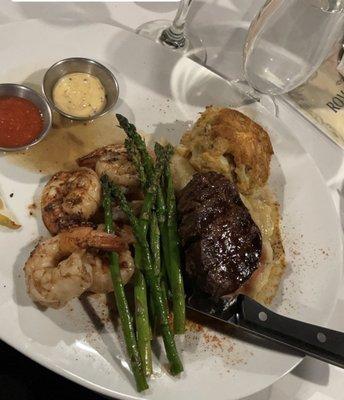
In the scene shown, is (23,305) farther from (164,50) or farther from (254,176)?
(164,50)

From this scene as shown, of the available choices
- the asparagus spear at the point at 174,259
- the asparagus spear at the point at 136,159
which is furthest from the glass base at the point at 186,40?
the asparagus spear at the point at 174,259

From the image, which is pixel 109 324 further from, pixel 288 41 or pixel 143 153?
pixel 288 41

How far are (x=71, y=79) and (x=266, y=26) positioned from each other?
140 cm

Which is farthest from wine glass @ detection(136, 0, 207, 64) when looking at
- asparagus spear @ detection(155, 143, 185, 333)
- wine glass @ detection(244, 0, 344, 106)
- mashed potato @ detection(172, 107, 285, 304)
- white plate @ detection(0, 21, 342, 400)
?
asparagus spear @ detection(155, 143, 185, 333)

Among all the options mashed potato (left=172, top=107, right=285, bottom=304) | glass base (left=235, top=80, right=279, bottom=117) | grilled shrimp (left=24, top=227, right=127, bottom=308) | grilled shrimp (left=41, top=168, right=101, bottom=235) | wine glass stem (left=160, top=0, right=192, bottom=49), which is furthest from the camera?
wine glass stem (left=160, top=0, right=192, bottom=49)

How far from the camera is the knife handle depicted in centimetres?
279

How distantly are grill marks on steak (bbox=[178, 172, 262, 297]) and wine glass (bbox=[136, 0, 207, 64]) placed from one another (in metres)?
1.59

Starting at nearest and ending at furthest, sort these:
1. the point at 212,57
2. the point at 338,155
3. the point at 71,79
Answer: the point at 71,79 → the point at 338,155 → the point at 212,57

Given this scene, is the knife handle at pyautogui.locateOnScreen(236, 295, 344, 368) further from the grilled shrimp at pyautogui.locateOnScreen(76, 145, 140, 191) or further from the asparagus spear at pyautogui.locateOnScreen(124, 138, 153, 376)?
the grilled shrimp at pyautogui.locateOnScreen(76, 145, 140, 191)

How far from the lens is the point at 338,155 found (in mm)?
3979

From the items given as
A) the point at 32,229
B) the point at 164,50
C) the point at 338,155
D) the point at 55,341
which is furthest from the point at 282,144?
the point at 55,341

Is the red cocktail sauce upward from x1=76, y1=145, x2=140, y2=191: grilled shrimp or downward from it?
downward

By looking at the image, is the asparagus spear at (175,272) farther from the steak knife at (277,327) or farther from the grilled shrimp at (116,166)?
the grilled shrimp at (116,166)

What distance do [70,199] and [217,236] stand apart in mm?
845
